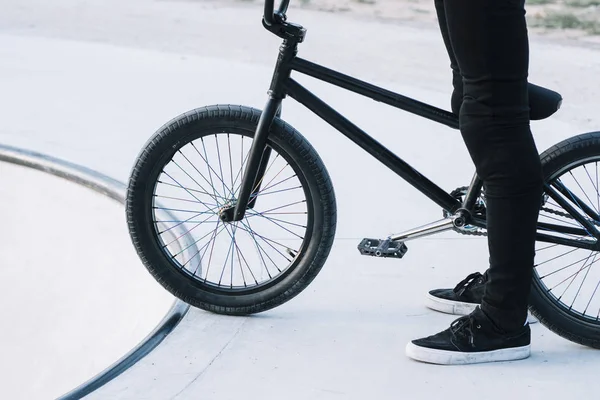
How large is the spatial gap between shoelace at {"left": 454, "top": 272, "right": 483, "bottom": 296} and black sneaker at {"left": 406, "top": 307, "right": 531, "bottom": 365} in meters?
0.29

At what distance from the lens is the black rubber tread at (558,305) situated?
248cm

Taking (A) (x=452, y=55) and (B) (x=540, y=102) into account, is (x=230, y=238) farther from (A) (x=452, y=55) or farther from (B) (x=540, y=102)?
(B) (x=540, y=102)

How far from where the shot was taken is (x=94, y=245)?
3635 millimetres

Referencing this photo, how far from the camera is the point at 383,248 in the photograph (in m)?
2.63

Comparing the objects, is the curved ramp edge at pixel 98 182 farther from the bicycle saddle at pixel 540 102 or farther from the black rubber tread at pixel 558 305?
the bicycle saddle at pixel 540 102

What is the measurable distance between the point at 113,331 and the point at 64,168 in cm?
96

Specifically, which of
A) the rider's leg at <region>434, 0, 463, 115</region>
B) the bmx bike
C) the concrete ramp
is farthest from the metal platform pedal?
the concrete ramp

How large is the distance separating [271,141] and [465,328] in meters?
0.70

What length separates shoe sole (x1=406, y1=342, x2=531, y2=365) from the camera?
7.95 feet

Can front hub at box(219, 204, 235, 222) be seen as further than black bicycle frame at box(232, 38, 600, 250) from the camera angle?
Yes

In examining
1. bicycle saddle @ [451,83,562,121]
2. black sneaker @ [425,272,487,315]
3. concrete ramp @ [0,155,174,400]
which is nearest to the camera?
bicycle saddle @ [451,83,562,121]

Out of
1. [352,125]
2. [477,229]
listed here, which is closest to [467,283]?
[477,229]

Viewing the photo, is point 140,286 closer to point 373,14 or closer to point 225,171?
point 225,171

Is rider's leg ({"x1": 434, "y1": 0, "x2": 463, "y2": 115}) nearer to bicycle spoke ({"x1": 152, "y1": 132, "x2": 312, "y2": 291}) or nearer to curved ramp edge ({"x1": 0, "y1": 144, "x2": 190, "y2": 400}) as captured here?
bicycle spoke ({"x1": 152, "y1": 132, "x2": 312, "y2": 291})
